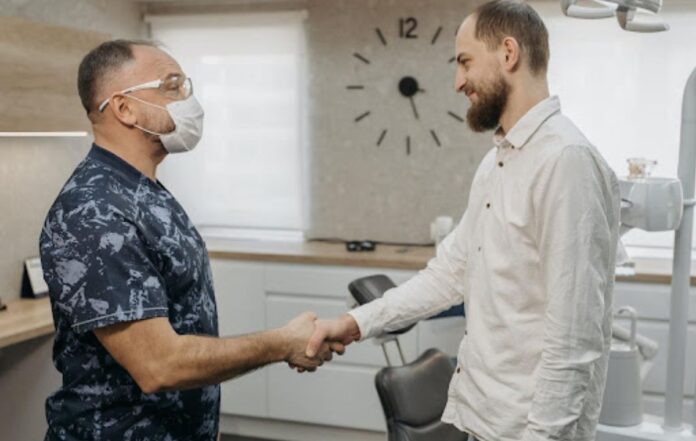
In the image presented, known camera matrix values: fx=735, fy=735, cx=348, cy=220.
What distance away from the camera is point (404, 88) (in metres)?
3.78

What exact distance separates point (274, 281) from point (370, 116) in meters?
1.01

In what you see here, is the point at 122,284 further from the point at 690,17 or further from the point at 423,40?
the point at 690,17

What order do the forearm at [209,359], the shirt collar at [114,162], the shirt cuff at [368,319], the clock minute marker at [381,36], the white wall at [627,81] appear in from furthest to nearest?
the clock minute marker at [381,36] < the white wall at [627,81] < the shirt cuff at [368,319] < the shirt collar at [114,162] < the forearm at [209,359]

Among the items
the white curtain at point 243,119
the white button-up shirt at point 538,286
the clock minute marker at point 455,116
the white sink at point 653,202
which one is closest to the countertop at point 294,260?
the white curtain at point 243,119

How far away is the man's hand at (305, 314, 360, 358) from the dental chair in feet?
0.42

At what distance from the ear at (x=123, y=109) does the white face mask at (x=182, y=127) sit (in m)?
0.02

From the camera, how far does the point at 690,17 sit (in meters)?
3.36

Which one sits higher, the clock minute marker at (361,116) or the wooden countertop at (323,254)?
the clock minute marker at (361,116)

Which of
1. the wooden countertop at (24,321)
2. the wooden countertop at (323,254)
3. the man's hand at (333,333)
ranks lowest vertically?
the wooden countertop at (24,321)

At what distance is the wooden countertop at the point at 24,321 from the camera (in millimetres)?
2711

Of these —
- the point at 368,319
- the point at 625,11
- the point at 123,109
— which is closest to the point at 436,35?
the point at 625,11

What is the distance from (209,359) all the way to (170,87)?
665 millimetres

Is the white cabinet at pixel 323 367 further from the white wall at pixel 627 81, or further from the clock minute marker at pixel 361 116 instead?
the white wall at pixel 627 81

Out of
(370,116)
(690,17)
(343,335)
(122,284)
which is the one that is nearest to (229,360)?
(122,284)
